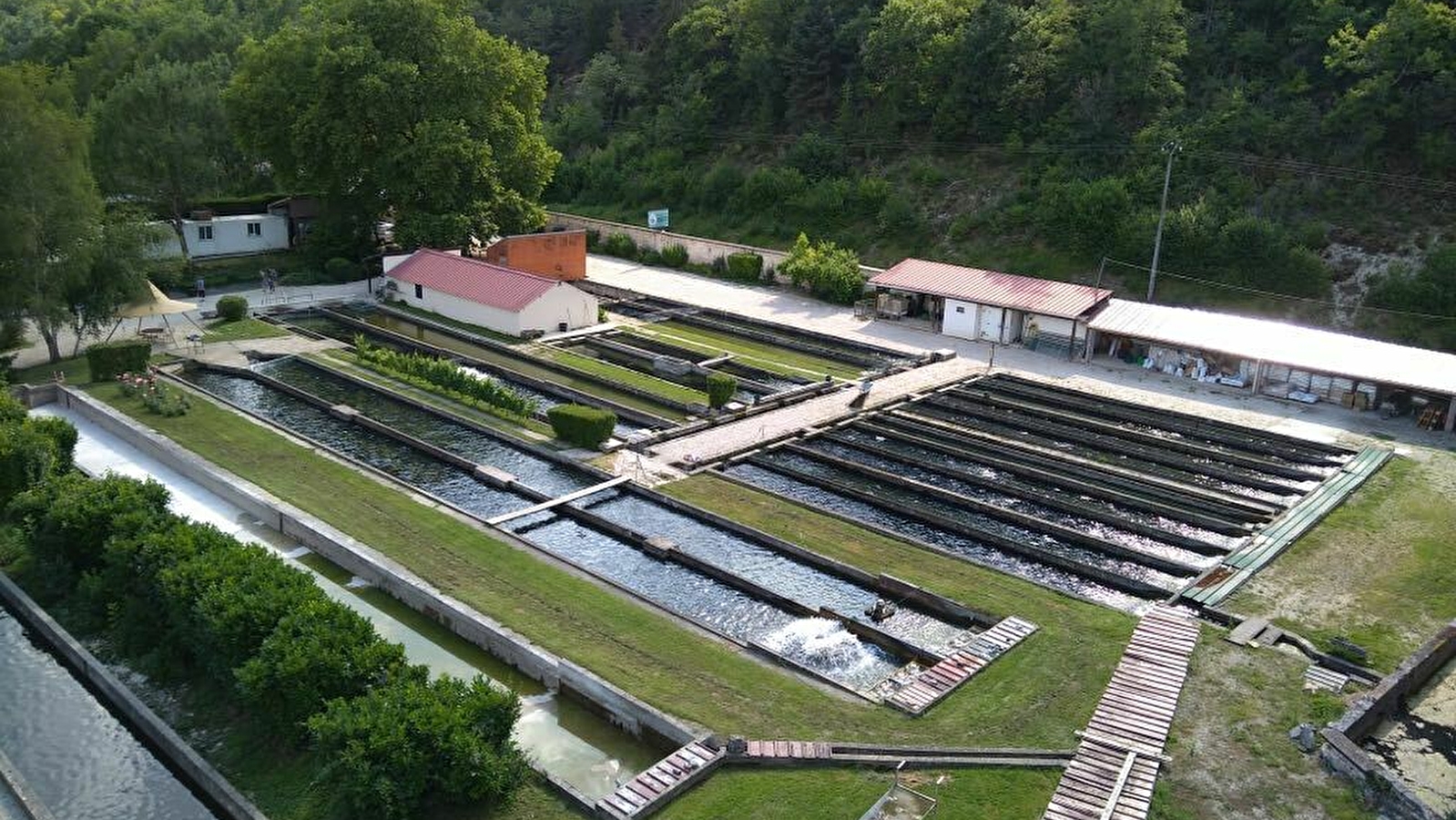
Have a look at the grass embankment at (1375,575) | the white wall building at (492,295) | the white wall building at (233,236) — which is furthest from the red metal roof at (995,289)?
the white wall building at (233,236)

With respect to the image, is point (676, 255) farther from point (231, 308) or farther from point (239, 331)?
point (239, 331)

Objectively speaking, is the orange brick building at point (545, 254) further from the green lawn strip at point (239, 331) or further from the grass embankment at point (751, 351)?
the green lawn strip at point (239, 331)

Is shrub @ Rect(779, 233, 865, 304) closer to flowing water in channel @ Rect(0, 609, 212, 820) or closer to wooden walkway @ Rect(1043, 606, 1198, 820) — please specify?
wooden walkway @ Rect(1043, 606, 1198, 820)

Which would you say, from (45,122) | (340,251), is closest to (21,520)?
(45,122)

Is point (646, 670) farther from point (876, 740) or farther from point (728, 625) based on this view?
point (876, 740)

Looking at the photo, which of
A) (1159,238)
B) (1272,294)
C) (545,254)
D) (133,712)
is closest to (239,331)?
(545,254)
